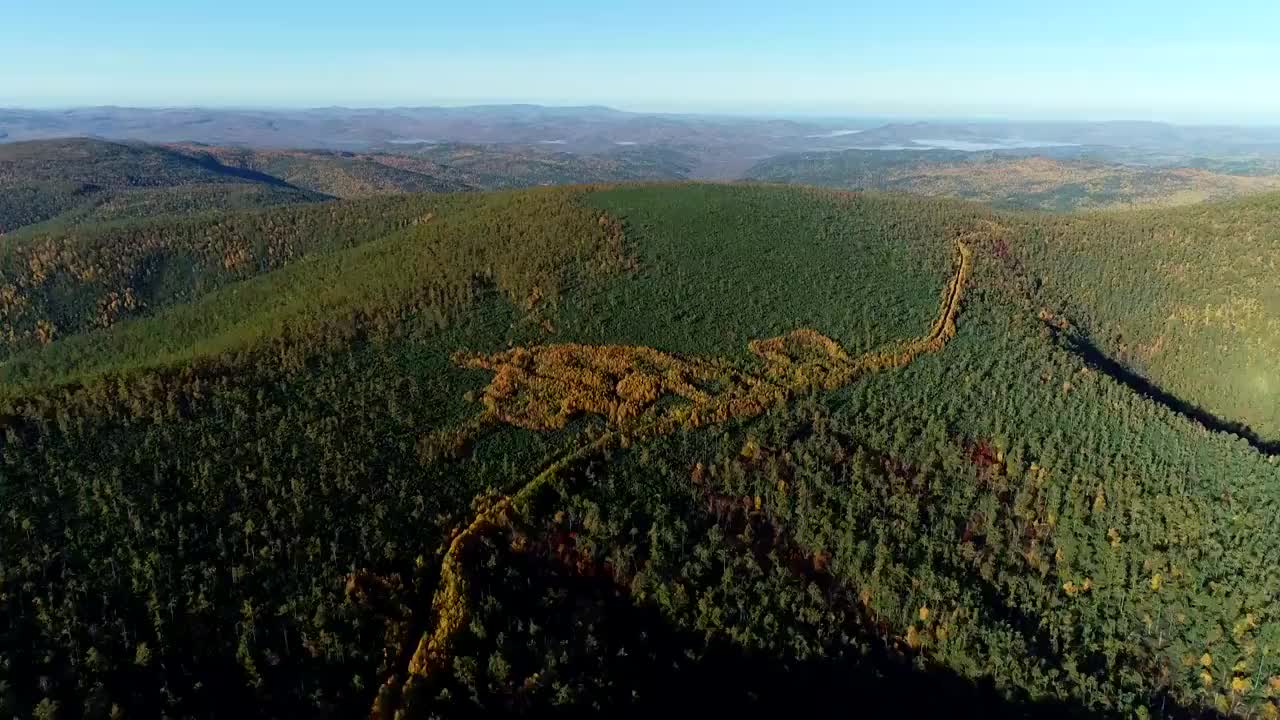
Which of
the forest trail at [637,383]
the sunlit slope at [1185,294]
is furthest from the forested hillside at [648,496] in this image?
the sunlit slope at [1185,294]

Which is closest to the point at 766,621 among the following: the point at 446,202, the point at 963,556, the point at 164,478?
the point at 963,556

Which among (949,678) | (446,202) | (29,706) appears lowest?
(949,678)

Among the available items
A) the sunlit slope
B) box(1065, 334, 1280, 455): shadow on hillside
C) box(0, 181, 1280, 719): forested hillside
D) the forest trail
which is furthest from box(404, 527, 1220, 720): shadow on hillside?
the sunlit slope

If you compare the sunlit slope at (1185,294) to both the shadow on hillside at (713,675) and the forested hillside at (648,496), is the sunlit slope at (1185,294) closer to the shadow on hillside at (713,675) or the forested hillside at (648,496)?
the forested hillside at (648,496)

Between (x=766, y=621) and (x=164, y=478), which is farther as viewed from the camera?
(x=164, y=478)

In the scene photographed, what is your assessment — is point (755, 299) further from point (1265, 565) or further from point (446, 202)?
point (446, 202)

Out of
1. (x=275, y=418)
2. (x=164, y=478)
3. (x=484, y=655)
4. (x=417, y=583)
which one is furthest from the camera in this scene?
(x=275, y=418)

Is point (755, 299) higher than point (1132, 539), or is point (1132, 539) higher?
point (755, 299)

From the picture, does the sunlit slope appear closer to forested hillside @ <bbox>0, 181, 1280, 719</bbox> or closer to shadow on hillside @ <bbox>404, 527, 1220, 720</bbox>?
forested hillside @ <bbox>0, 181, 1280, 719</bbox>
